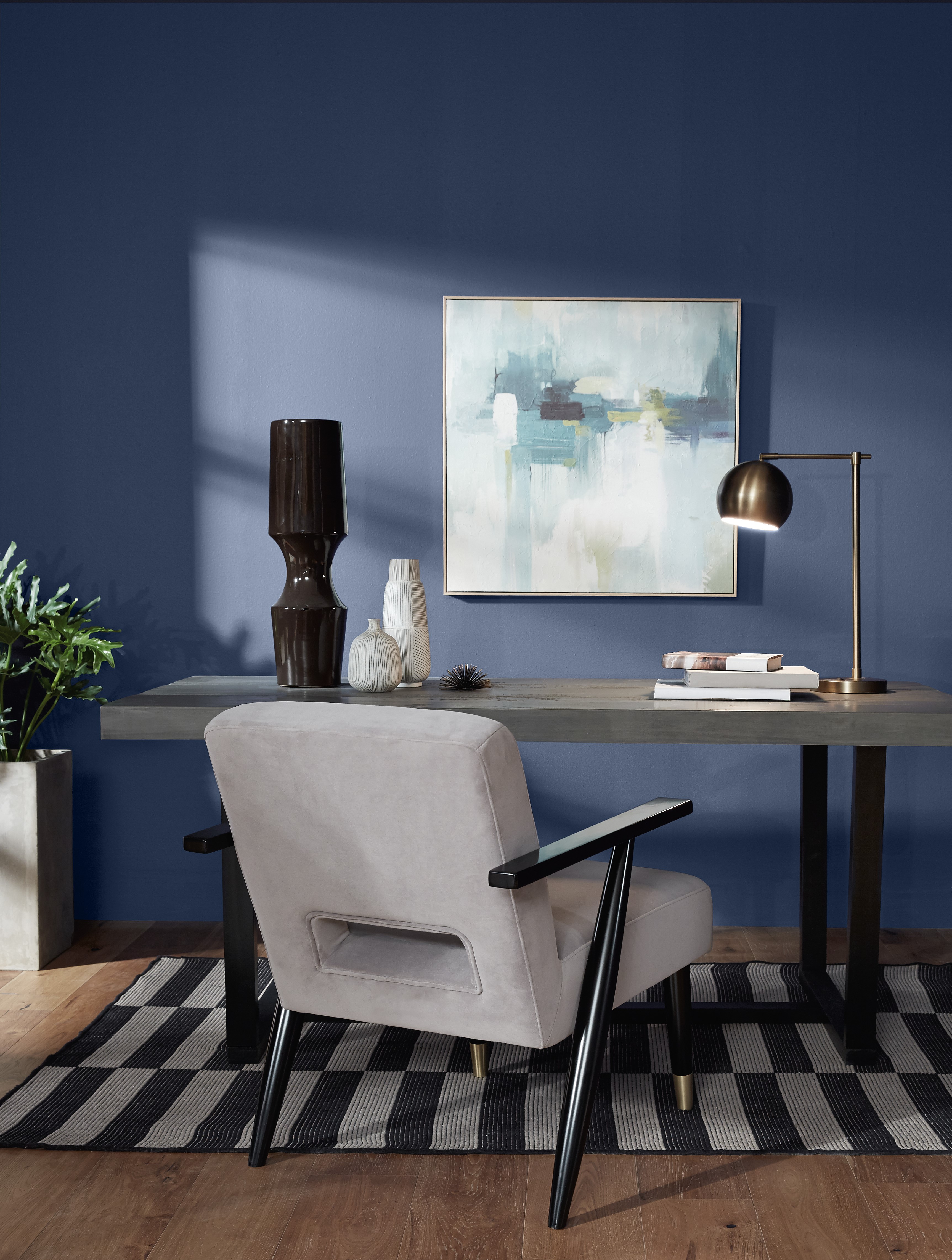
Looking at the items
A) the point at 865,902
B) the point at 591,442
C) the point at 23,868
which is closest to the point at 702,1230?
the point at 865,902

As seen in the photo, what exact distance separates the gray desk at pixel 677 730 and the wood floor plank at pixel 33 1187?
419 millimetres

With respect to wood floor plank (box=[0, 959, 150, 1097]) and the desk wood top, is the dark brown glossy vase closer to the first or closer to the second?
the desk wood top

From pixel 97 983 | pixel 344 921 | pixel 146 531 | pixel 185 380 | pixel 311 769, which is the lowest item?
pixel 97 983

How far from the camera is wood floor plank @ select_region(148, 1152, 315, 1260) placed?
1.64 meters

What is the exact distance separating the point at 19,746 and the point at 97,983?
723 mm

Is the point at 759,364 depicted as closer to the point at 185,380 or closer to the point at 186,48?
the point at 185,380

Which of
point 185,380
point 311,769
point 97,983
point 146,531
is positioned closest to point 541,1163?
point 311,769

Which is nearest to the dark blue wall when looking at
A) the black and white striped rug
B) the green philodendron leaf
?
the green philodendron leaf

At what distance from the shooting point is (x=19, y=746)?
306 cm

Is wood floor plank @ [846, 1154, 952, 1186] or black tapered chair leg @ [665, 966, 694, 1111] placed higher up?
black tapered chair leg @ [665, 966, 694, 1111]

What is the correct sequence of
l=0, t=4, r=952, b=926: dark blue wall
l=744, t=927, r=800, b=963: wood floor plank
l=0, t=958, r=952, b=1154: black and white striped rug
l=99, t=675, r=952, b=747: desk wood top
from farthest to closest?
1. l=0, t=4, r=952, b=926: dark blue wall
2. l=744, t=927, r=800, b=963: wood floor plank
3. l=99, t=675, r=952, b=747: desk wood top
4. l=0, t=958, r=952, b=1154: black and white striped rug

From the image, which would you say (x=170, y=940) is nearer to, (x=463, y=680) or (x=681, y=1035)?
(x=463, y=680)

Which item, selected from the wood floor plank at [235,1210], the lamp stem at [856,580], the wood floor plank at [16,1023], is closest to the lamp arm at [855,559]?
the lamp stem at [856,580]

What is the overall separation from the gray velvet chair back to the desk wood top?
1.34 ft
